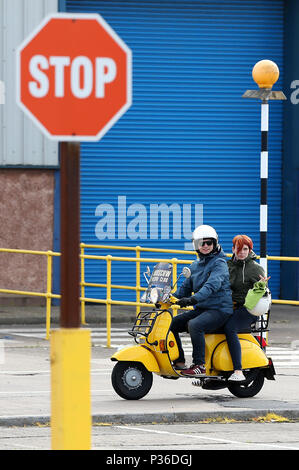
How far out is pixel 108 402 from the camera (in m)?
11.5

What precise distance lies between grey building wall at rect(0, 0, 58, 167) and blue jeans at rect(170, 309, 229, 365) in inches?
394

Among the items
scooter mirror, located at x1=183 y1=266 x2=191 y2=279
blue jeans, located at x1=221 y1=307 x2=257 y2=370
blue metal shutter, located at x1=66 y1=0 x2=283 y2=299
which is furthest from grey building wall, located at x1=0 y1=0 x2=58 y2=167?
scooter mirror, located at x1=183 y1=266 x2=191 y2=279

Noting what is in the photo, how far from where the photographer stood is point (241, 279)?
1212cm

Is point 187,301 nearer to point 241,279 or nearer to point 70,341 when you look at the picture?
point 241,279

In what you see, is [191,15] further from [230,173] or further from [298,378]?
[298,378]

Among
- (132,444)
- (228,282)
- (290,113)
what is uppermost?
(290,113)

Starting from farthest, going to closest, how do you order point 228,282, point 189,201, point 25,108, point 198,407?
1. point 189,201
2. point 228,282
3. point 198,407
4. point 25,108

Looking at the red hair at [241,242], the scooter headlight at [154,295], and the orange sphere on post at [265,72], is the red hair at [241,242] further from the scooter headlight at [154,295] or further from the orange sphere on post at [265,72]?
the orange sphere on post at [265,72]

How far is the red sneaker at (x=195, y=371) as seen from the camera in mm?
11633

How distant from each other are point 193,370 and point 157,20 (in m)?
12.4

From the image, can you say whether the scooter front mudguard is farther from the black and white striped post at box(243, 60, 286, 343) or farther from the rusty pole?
the rusty pole

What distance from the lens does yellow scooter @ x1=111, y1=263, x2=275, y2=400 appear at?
1166 centimetres

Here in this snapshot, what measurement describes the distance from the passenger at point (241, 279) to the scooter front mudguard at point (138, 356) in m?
0.74

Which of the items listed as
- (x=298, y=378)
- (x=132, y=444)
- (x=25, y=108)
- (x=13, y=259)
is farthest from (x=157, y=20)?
(x=25, y=108)
